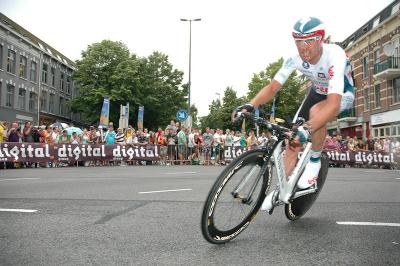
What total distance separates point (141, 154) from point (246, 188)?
1632 cm

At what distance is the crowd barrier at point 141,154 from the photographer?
16.4 meters

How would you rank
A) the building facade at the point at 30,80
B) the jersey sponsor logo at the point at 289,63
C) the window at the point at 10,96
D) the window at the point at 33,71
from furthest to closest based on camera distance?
1. the window at the point at 33,71
2. the window at the point at 10,96
3. the building facade at the point at 30,80
4. the jersey sponsor logo at the point at 289,63

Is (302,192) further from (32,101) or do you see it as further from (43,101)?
(43,101)

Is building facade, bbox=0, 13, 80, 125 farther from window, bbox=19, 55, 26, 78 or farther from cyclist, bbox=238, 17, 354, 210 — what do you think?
cyclist, bbox=238, 17, 354, 210

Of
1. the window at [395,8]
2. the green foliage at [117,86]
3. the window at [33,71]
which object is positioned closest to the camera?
the window at [395,8]

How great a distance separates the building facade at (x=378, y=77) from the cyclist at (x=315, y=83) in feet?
107

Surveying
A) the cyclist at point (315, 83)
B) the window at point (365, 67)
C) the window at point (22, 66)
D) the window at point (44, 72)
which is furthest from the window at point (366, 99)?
the cyclist at point (315, 83)

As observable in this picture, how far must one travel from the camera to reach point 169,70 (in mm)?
54219

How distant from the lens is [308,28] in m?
3.77

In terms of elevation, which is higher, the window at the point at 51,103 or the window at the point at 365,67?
the window at the point at 365,67

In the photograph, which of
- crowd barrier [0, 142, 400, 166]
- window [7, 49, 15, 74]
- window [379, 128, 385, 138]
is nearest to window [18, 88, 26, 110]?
window [7, 49, 15, 74]

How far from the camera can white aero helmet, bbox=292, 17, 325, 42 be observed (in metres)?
3.77

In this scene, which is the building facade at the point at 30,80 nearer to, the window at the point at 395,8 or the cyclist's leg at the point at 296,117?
the window at the point at 395,8

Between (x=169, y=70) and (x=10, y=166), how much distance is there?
1547 inches
